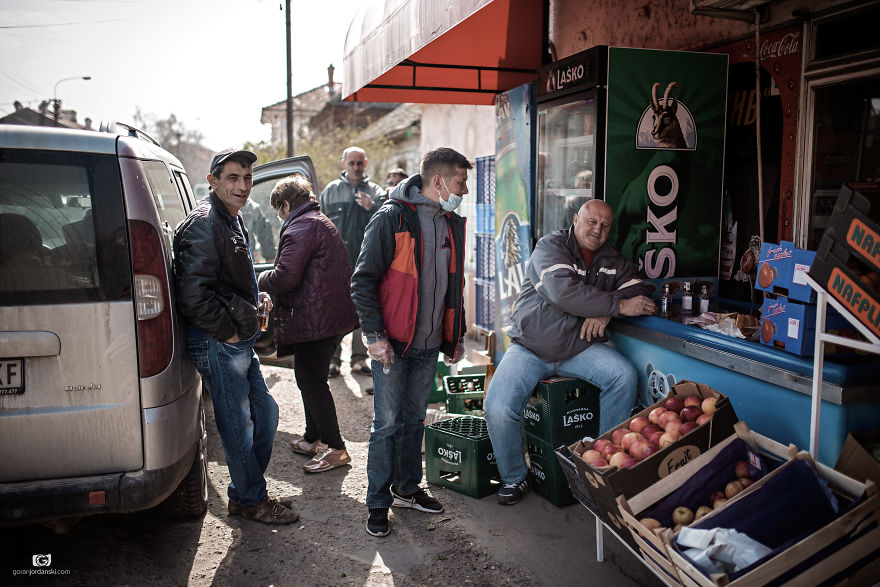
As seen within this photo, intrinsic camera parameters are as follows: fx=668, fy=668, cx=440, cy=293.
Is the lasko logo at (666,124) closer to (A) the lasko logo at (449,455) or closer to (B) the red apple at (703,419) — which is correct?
(B) the red apple at (703,419)

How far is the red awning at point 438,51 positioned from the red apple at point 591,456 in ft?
8.55

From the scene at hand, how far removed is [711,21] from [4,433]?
15.5 ft

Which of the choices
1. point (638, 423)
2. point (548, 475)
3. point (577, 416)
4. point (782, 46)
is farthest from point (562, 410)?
point (782, 46)

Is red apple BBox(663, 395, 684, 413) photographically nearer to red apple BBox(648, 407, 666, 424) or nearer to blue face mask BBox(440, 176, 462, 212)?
red apple BBox(648, 407, 666, 424)

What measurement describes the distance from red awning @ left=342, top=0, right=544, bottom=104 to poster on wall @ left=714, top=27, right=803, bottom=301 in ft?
6.19

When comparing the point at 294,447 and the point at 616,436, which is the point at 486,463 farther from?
the point at 294,447

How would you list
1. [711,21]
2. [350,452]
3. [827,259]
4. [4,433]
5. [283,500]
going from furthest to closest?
[350,452]
[711,21]
[283,500]
[4,433]
[827,259]

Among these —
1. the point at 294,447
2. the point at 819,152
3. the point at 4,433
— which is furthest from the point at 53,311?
the point at 819,152

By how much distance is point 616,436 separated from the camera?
3.21 metres

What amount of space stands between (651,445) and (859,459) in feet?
2.65

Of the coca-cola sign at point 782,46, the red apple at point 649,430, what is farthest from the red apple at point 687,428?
the coca-cola sign at point 782,46

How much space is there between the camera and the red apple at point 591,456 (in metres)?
3.05
